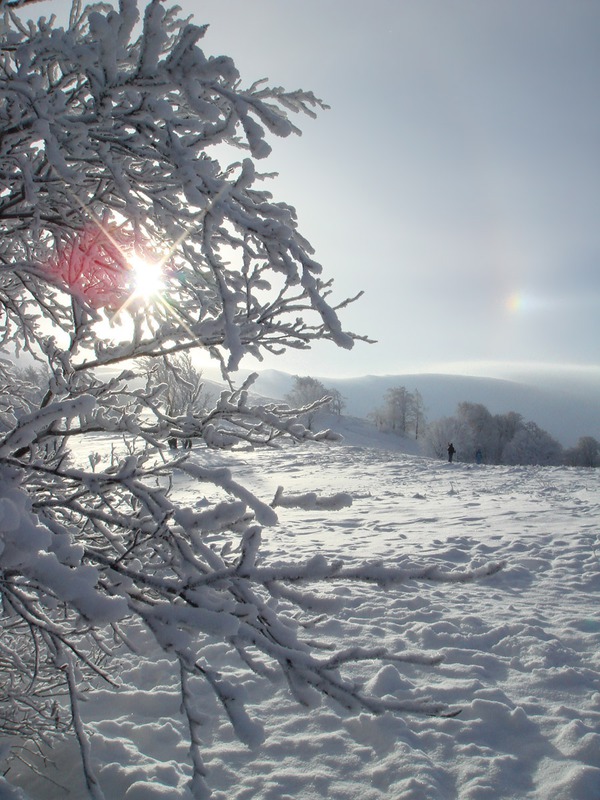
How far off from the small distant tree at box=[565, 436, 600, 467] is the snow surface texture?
47729mm

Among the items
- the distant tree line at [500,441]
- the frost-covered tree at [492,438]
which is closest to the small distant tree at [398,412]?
the distant tree line at [500,441]

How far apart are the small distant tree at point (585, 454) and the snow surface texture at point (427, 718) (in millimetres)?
47729

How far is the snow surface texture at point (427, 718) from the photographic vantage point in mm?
2943

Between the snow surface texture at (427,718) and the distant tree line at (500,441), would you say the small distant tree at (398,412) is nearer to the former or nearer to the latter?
the distant tree line at (500,441)

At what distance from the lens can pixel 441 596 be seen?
5.63 meters

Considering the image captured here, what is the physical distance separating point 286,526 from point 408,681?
5.53m

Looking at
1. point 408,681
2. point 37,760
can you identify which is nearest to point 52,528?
point 37,760

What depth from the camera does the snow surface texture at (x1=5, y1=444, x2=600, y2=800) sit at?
116 inches

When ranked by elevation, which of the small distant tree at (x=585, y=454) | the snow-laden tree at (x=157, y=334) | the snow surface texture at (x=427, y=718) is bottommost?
the small distant tree at (x=585, y=454)

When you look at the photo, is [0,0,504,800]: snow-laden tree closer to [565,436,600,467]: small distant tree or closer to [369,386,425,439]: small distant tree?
[565,436,600,467]: small distant tree

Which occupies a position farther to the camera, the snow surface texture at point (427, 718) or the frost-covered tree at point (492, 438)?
the frost-covered tree at point (492, 438)

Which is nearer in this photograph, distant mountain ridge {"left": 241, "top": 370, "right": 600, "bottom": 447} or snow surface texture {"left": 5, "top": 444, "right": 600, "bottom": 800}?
snow surface texture {"left": 5, "top": 444, "right": 600, "bottom": 800}

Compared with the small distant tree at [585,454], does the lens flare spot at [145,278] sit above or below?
above

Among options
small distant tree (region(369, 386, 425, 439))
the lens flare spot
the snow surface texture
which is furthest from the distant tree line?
the lens flare spot
